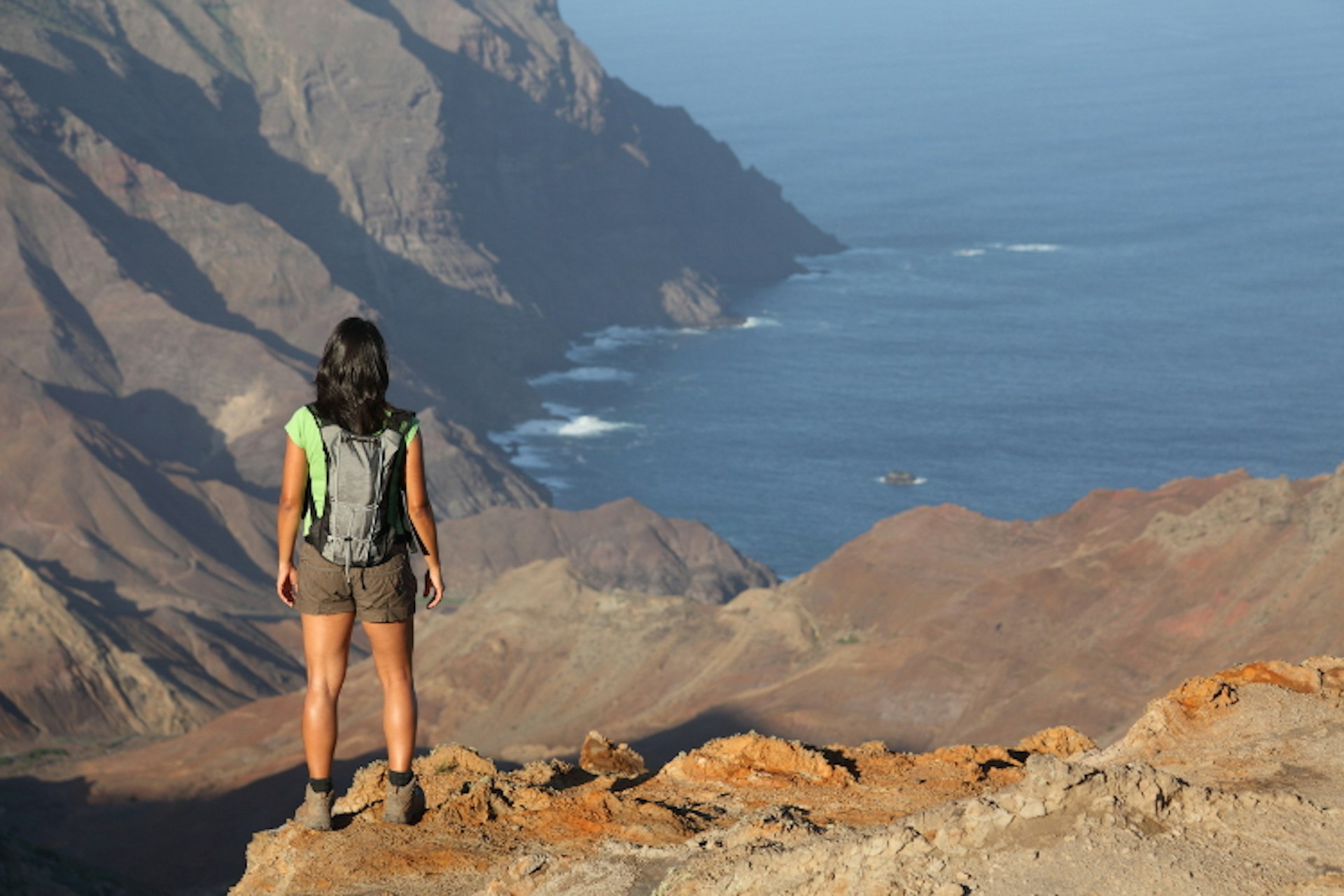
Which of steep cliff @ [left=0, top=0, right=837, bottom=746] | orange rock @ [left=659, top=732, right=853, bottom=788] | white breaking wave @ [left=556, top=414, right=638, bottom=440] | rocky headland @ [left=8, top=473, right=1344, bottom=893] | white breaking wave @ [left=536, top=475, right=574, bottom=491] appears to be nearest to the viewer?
orange rock @ [left=659, top=732, right=853, bottom=788]

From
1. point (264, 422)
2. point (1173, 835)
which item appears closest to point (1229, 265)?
point (264, 422)

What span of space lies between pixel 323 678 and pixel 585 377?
13764cm

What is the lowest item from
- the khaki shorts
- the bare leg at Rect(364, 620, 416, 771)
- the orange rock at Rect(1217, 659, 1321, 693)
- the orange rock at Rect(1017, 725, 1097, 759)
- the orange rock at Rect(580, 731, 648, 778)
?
the orange rock at Rect(580, 731, 648, 778)

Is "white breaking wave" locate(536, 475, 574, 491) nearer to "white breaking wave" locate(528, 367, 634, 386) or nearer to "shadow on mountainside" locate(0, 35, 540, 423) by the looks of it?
"shadow on mountainside" locate(0, 35, 540, 423)

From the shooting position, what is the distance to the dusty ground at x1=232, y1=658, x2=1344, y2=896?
24.7ft

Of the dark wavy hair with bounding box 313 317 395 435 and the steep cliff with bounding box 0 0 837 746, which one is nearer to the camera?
the dark wavy hair with bounding box 313 317 395 435

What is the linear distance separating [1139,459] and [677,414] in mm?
36900

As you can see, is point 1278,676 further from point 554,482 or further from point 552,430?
point 552,430

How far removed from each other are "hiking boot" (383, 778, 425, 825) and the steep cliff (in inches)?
2600

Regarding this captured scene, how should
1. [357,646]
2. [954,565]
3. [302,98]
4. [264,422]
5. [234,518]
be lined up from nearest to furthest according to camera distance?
[954,565], [357,646], [234,518], [264,422], [302,98]

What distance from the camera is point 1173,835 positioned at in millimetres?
7742

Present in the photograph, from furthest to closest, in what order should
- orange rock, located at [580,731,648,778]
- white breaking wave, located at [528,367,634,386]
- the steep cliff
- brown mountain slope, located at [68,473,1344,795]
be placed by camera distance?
white breaking wave, located at [528,367,634,386] < the steep cliff < brown mountain slope, located at [68,473,1344,795] < orange rock, located at [580,731,648,778]

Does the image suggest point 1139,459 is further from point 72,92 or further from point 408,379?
point 72,92

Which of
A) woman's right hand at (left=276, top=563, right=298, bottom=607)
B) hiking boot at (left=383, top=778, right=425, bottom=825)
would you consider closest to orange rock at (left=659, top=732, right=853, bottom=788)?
hiking boot at (left=383, top=778, right=425, bottom=825)
